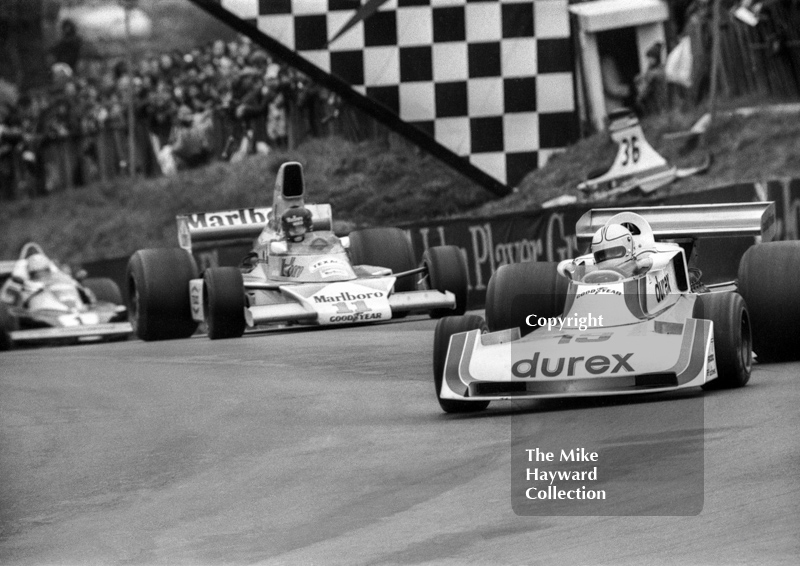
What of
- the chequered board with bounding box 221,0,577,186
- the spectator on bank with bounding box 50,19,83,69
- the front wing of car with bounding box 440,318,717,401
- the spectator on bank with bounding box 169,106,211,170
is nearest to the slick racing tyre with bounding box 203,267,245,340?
the front wing of car with bounding box 440,318,717,401

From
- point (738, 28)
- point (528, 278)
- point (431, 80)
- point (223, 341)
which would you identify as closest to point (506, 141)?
point (431, 80)

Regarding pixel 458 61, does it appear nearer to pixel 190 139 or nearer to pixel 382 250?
pixel 190 139

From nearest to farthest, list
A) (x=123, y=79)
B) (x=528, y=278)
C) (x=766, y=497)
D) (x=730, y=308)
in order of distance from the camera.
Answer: (x=766, y=497) → (x=730, y=308) → (x=528, y=278) → (x=123, y=79)

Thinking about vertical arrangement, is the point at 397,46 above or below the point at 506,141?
above

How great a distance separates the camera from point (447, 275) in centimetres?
1011

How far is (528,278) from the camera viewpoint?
256 inches

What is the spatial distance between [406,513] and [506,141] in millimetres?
11842

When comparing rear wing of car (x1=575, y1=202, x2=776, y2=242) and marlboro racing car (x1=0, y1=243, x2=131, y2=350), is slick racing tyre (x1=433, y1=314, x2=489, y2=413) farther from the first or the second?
marlboro racing car (x1=0, y1=243, x2=131, y2=350)

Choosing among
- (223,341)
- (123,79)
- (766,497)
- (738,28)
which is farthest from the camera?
(123,79)

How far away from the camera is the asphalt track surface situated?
12.1 feet

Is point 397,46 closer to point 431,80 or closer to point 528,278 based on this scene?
point 431,80

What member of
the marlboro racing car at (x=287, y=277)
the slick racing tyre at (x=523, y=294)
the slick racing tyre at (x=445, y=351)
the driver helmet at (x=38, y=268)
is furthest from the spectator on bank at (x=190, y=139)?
the slick racing tyre at (x=445, y=351)

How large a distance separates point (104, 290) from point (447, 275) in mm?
3473

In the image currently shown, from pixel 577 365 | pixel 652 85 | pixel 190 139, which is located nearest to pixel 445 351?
pixel 577 365
